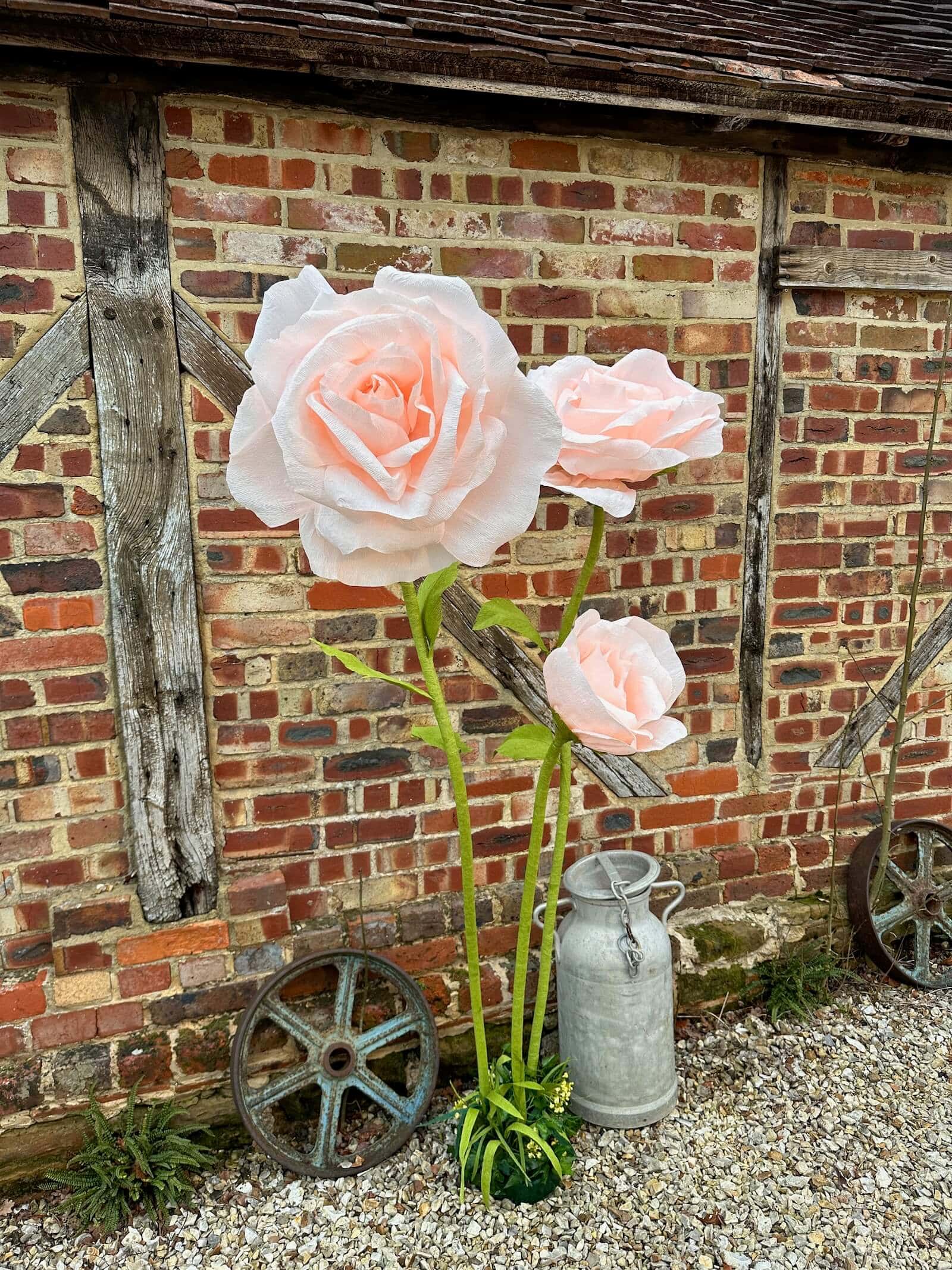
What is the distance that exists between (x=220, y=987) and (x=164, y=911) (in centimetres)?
25

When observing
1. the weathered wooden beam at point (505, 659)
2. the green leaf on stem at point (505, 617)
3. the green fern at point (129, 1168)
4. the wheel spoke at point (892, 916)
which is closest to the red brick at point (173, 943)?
the green fern at point (129, 1168)

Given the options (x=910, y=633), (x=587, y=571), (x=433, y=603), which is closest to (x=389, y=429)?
(x=433, y=603)

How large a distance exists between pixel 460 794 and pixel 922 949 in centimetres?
208

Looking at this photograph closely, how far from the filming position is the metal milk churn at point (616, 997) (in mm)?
2238

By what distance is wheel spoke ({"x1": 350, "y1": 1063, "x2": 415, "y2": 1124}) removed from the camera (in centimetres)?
231

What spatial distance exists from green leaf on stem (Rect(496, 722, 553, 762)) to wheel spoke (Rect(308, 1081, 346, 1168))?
1.20m

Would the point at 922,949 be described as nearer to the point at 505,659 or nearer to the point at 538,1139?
the point at 538,1139

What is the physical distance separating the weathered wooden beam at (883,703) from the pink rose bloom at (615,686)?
62.4 inches

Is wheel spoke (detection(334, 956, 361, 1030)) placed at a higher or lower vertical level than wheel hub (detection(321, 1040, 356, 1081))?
higher

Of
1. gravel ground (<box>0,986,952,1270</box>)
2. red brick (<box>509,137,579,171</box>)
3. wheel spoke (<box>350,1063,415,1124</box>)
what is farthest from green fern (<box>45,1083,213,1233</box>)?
red brick (<box>509,137,579,171</box>)

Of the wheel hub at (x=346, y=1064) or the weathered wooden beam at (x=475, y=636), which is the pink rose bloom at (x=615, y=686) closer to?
the weathered wooden beam at (x=475, y=636)

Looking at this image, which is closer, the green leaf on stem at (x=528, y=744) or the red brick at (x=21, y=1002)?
the green leaf on stem at (x=528, y=744)

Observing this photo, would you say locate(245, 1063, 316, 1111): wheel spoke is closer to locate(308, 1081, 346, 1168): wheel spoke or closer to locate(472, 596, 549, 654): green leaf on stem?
locate(308, 1081, 346, 1168): wheel spoke

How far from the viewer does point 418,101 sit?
2160 millimetres
